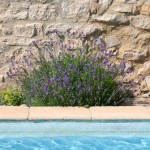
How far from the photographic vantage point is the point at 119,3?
18.3 feet

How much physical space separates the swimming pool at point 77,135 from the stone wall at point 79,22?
4.12 ft

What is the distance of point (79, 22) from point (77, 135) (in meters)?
1.69

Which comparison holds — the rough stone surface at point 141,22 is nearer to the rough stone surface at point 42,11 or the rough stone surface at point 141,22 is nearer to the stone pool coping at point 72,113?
the rough stone surface at point 42,11

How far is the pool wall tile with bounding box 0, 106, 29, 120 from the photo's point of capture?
434cm

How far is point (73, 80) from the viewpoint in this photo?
5.04m

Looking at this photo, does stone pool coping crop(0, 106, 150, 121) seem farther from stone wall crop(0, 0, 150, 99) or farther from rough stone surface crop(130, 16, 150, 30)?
rough stone surface crop(130, 16, 150, 30)

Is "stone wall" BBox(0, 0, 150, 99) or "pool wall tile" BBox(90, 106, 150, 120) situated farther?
"stone wall" BBox(0, 0, 150, 99)

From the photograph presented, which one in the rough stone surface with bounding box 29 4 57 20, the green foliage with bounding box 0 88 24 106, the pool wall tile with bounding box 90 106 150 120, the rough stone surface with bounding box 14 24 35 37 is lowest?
the green foliage with bounding box 0 88 24 106

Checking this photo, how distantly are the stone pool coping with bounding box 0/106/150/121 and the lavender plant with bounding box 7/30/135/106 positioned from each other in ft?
0.88

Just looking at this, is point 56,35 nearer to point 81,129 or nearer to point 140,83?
point 140,83

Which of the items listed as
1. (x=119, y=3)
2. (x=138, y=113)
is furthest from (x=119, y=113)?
(x=119, y=3)

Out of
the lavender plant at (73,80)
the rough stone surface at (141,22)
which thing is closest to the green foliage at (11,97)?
the lavender plant at (73,80)

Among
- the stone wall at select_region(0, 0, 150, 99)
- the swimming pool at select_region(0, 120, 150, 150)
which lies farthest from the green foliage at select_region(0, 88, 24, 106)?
the swimming pool at select_region(0, 120, 150, 150)

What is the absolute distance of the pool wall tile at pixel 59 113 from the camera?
4359 mm
